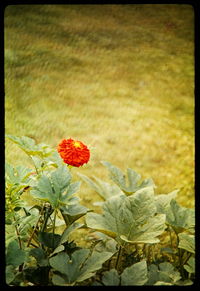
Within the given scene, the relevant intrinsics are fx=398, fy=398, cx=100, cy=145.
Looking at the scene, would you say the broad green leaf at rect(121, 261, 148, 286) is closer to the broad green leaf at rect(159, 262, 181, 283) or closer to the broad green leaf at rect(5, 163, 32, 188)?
the broad green leaf at rect(159, 262, 181, 283)

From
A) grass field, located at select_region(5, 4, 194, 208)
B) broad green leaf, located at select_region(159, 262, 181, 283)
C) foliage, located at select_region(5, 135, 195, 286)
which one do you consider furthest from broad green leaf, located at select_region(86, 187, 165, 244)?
grass field, located at select_region(5, 4, 194, 208)

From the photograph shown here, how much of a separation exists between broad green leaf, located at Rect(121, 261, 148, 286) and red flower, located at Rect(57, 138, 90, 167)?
1.06ft

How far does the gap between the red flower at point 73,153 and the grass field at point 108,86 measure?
101 centimetres

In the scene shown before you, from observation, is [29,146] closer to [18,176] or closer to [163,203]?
[18,176]

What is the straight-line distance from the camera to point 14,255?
3.32 ft

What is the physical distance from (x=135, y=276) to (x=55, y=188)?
1.03 ft

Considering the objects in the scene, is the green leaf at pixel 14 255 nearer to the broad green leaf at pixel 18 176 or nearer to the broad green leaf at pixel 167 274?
the broad green leaf at pixel 18 176

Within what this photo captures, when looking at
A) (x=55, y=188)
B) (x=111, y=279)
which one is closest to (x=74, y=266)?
(x=111, y=279)

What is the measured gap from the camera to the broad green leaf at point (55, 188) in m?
1.08

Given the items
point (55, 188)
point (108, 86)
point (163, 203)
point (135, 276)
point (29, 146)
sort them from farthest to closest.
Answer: point (108, 86) → point (163, 203) → point (29, 146) → point (55, 188) → point (135, 276)

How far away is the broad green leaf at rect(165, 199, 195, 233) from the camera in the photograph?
1267 mm

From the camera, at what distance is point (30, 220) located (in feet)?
3.72

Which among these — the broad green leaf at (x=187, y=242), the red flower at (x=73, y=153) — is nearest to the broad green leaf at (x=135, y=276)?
the broad green leaf at (x=187, y=242)
